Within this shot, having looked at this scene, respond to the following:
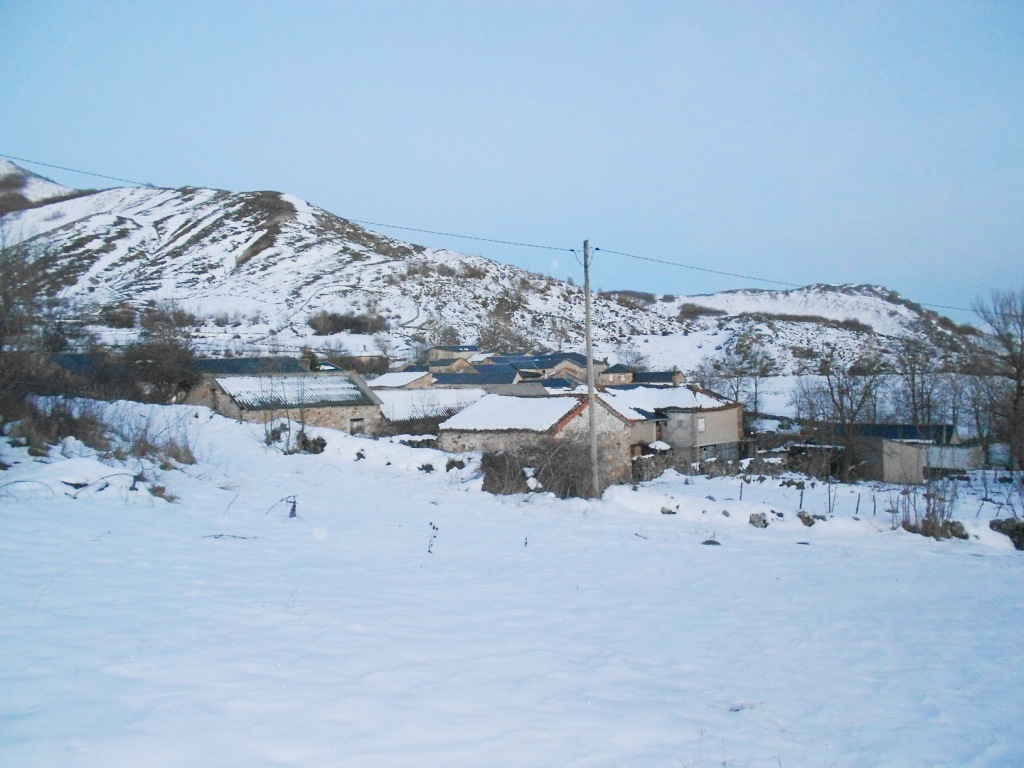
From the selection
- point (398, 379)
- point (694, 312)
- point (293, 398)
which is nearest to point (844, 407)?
point (398, 379)

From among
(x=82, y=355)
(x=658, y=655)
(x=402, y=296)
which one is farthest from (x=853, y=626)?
(x=402, y=296)

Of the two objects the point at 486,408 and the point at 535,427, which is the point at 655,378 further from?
the point at 535,427

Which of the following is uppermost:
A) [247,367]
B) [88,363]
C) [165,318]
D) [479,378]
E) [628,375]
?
[165,318]

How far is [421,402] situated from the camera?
33.3m

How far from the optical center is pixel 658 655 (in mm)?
5492

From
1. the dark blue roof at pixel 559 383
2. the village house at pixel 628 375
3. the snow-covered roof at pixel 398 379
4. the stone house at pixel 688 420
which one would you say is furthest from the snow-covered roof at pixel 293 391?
the village house at pixel 628 375

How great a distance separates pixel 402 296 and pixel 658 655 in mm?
78243

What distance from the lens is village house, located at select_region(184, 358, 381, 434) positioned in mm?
25547

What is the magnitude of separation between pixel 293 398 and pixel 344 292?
54.6 metres

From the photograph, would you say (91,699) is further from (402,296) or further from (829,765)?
(402,296)

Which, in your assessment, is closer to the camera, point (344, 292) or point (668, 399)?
point (668, 399)

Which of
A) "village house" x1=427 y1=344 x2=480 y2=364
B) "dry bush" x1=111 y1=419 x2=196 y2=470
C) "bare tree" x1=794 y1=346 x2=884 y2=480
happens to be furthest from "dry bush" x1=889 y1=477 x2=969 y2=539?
"village house" x1=427 y1=344 x2=480 y2=364

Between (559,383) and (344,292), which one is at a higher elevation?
(344,292)

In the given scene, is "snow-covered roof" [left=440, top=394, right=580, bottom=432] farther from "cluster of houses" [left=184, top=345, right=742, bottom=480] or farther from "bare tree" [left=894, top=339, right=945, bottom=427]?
"bare tree" [left=894, top=339, right=945, bottom=427]
